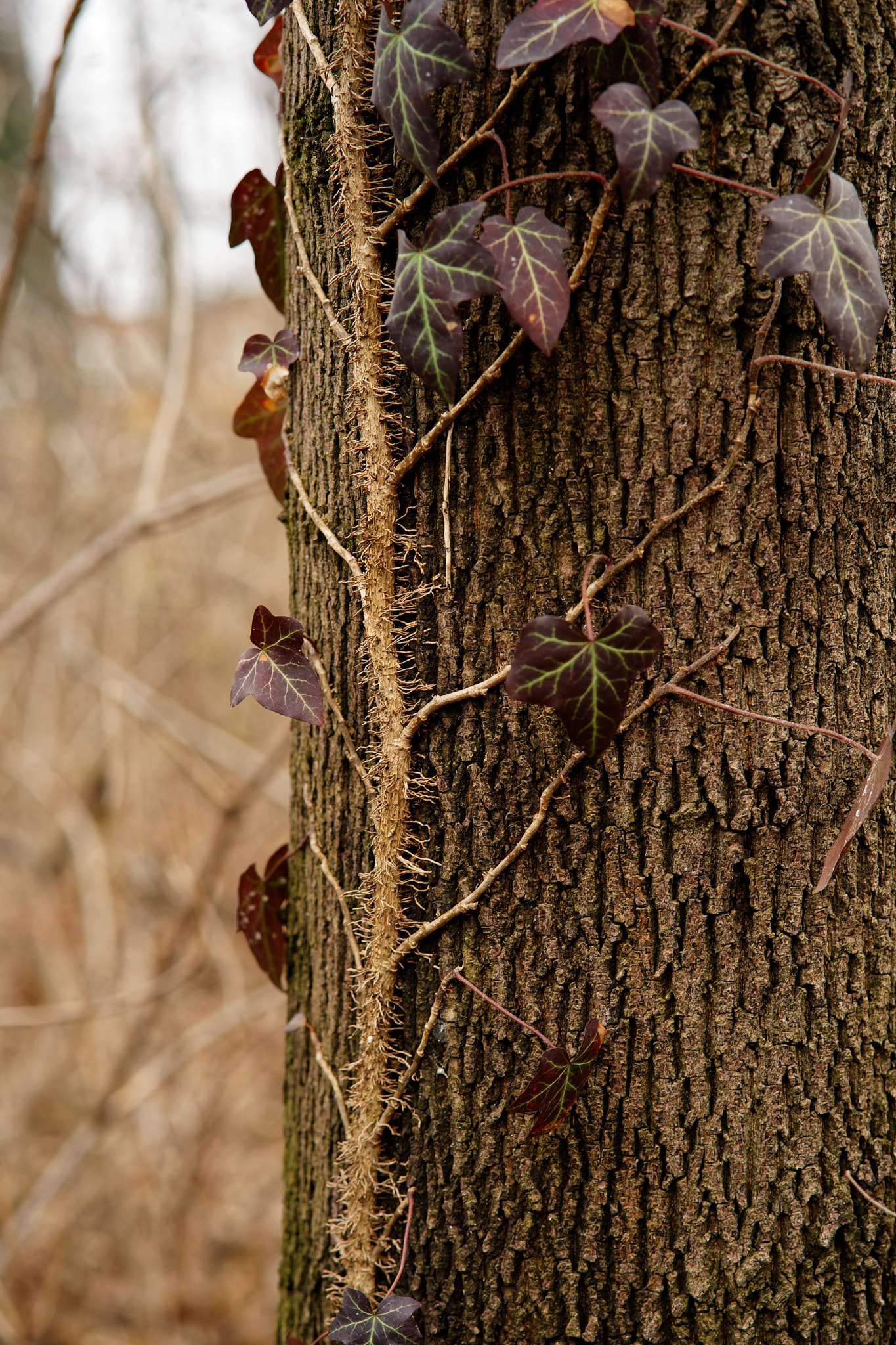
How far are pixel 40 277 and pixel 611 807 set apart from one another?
496 centimetres

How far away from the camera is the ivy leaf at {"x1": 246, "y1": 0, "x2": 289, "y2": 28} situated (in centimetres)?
91

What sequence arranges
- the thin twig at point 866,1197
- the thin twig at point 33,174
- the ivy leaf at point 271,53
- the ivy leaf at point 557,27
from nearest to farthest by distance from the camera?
the ivy leaf at point 557,27, the thin twig at point 866,1197, the ivy leaf at point 271,53, the thin twig at point 33,174

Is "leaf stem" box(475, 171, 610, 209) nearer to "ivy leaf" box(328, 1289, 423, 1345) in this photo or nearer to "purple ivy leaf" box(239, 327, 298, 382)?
"purple ivy leaf" box(239, 327, 298, 382)

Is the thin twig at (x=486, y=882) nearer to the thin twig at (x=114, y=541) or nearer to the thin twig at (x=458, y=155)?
the thin twig at (x=458, y=155)

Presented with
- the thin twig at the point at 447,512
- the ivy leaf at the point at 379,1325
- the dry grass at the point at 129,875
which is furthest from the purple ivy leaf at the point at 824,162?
the dry grass at the point at 129,875

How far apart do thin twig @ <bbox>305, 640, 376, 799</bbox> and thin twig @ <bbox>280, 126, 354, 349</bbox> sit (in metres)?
0.36

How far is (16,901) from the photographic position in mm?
4609

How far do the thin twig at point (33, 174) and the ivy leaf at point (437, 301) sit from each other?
1.10m

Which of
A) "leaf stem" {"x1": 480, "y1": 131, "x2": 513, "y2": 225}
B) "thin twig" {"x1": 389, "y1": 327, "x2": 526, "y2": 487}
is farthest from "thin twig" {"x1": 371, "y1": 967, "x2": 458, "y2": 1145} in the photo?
"leaf stem" {"x1": 480, "y1": 131, "x2": 513, "y2": 225}

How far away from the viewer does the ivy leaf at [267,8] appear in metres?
0.91

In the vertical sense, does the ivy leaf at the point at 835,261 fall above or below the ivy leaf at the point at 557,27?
below

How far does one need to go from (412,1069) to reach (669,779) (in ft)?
1.45

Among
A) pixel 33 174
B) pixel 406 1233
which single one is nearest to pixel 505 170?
pixel 406 1233

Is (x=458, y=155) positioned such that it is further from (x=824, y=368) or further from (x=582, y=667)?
(x=582, y=667)
